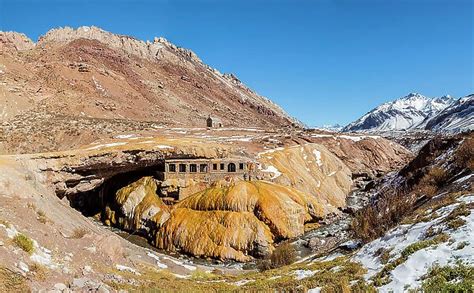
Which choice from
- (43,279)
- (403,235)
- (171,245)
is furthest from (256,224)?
(43,279)

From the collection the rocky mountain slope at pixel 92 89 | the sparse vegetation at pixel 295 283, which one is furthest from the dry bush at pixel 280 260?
the rocky mountain slope at pixel 92 89

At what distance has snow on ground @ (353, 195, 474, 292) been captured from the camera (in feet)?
40.2

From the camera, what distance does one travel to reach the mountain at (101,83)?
347ft

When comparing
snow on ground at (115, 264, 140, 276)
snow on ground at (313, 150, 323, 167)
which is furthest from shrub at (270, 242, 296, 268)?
snow on ground at (313, 150, 323, 167)

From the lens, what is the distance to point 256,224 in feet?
137

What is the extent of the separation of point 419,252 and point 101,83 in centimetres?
13579

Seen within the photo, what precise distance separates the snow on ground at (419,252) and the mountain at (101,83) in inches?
3579

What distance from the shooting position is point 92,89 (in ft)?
415

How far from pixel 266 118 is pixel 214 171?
147924mm

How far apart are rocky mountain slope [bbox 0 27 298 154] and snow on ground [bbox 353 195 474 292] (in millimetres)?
62329

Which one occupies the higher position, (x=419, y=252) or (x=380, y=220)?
(x=380, y=220)

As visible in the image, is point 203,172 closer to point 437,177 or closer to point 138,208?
point 138,208

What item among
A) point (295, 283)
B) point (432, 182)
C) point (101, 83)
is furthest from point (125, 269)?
point (101, 83)

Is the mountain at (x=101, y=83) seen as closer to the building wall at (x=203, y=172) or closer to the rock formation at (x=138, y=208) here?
the rock formation at (x=138, y=208)
